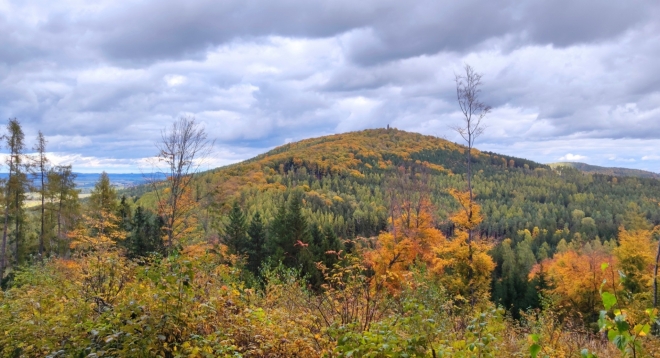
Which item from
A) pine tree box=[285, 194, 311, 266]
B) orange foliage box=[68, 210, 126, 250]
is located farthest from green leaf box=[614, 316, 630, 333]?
pine tree box=[285, 194, 311, 266]

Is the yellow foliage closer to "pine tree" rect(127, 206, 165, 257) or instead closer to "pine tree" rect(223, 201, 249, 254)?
"pine tree" rect(223, 201, 249, 254)

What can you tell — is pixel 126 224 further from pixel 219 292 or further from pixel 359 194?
pixel 359 194

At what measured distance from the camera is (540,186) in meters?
160

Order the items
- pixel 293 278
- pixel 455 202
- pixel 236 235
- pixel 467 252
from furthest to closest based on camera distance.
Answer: pixel 455 202 → pixel 236 235 → pixel 467 252 → pixel 293 278

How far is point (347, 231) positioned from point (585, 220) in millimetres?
75100

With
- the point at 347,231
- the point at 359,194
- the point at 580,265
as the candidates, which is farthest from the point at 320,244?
the point at 359,194

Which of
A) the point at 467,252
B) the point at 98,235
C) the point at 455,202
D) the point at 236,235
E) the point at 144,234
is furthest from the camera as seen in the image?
the point at 455,202

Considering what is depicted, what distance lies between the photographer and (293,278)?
9.45 m

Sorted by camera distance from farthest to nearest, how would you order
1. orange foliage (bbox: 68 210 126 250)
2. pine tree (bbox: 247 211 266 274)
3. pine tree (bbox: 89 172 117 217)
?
pine tree (bbox: 89 172 117 217) → pine tree (bbox: 247 211 266 274) → orange foliage (bbox: 68 210 126 250)

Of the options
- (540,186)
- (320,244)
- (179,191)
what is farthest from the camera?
(540,186)

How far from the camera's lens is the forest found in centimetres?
389

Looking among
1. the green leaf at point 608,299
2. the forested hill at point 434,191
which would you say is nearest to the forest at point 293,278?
the green leaf at point 608,299

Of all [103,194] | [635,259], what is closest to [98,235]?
[103,194]

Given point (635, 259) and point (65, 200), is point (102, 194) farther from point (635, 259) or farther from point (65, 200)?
point (635, 259)
